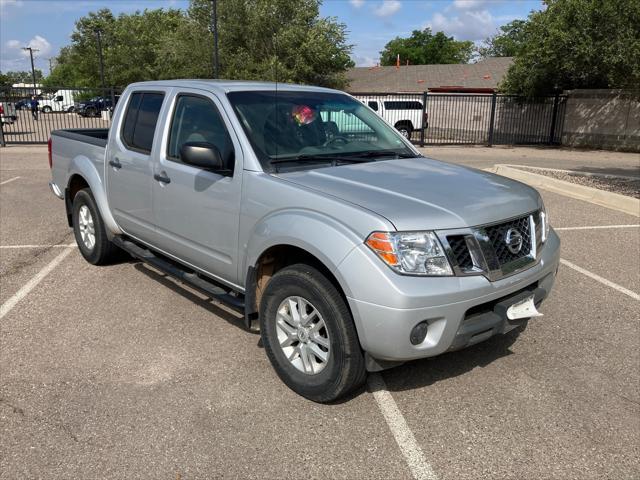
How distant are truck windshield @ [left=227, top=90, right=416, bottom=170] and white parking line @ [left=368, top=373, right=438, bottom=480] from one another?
4.98ft

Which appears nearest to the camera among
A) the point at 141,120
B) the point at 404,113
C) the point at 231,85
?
the point at 231,85

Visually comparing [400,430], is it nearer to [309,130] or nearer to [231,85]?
[309,130]

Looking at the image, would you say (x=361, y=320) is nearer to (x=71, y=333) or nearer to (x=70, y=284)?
(x=71, y=333)

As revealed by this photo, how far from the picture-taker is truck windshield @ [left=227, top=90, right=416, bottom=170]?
3893 mm

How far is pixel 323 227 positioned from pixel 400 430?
1215 millimetres

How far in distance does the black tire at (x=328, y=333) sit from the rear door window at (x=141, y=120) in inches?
77.1

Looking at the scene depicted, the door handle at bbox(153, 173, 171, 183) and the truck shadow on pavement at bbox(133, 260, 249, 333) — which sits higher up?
the door handle at bbox(153, 173, 171, 183)

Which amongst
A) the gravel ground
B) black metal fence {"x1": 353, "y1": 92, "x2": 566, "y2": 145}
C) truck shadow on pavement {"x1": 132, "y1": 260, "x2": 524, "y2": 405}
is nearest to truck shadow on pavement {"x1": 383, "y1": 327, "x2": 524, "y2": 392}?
truck shadow on pavement {"x1": 132, "y1": 260, "x2": 524, "y2": 405}

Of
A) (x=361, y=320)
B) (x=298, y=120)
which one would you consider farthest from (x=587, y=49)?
(x=361, y=320)

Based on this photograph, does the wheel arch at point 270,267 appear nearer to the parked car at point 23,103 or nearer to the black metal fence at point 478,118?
the black metal fence at point 478,118

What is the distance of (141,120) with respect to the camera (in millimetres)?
4918

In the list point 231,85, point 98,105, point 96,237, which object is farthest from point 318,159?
point 98,105

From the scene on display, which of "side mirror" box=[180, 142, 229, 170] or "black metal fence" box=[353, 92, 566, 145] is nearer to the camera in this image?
"side mirror" box=[180, 142, 229, 170]

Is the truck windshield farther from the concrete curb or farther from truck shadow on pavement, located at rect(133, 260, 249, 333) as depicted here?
the concrete curb
